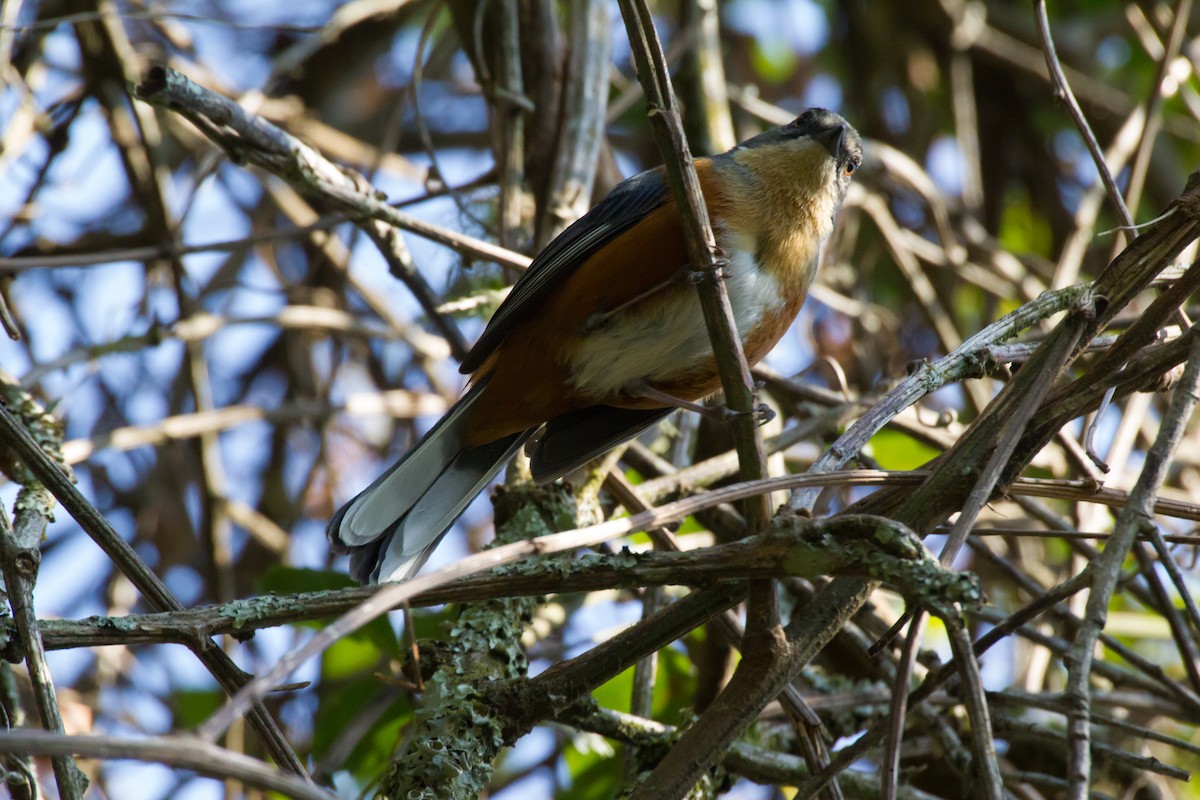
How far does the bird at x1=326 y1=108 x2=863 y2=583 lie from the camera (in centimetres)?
328

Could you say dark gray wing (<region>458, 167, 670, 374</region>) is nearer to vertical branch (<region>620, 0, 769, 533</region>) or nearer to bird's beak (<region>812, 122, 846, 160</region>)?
bird's beak (<region>812, 122, 846, 160</region>)

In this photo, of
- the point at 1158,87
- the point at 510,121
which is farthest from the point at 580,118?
the point at 1158,87

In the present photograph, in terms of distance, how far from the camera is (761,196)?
3475 mm

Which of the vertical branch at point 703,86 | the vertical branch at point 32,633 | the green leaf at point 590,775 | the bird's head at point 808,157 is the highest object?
the vertical branch at point 703,86

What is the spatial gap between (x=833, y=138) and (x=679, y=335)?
1063mm

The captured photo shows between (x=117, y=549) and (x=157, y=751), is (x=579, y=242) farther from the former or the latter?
(x=157, y=751)

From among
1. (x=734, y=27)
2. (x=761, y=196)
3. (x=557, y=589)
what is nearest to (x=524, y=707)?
(x=557, y=589)

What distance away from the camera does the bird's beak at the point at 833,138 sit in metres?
3.79

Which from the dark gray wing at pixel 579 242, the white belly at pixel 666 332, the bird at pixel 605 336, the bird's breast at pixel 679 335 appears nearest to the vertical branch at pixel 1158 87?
the bird at pixel 605 336

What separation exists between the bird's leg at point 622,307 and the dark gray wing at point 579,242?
19 cm

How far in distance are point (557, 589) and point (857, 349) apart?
3.27m

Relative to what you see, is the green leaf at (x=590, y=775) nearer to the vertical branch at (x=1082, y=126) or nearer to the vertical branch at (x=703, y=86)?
the vertical branch at (x=1082, y=126)

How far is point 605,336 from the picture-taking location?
339cm

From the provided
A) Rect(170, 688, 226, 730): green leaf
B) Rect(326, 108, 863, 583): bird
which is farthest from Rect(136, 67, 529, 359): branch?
Rect(170, 688, 226, 730): green leaf
